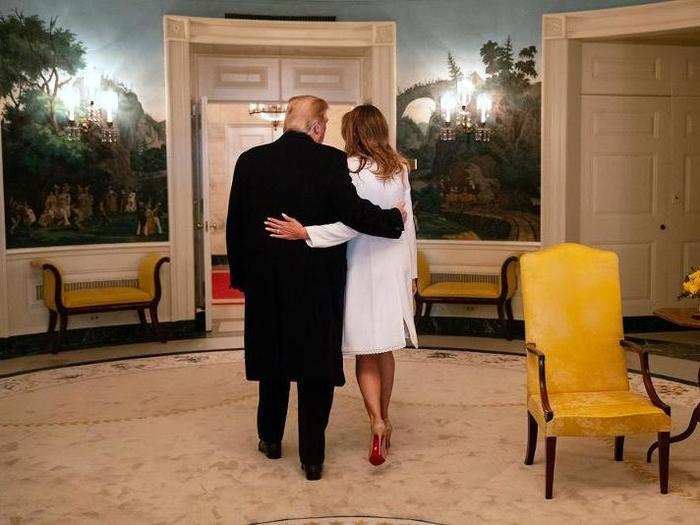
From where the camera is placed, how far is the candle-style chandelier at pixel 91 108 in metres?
7.81

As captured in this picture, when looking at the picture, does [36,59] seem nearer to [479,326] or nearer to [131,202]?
[131,202]

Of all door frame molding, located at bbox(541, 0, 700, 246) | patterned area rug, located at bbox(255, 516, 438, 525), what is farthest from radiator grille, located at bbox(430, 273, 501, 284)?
patterned area rug, located at bbox(255, 516, 438, 525)

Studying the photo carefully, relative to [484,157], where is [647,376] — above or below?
below

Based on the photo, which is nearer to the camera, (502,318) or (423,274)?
(502,318)

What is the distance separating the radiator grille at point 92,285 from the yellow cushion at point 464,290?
270 centimetres

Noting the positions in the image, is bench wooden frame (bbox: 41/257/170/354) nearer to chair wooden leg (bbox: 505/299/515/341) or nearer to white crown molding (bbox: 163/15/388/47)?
white crown molding (bbox: 163/15/388/47)

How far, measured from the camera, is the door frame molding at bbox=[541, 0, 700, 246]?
25.4 feet

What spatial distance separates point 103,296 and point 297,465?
3887 millimetres

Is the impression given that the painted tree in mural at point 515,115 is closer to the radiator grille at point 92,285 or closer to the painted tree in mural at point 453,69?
the painted tree in mural at point 453,69

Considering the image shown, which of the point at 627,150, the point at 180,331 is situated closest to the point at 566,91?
the point at 627,150

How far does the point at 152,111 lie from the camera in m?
8.16

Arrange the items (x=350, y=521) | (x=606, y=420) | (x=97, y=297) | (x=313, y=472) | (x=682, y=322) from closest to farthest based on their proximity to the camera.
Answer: (x=350, y=521) < (x=606, y=420) < (x=313, y=472) < (x=682, y=322) < (x=97, y=297)

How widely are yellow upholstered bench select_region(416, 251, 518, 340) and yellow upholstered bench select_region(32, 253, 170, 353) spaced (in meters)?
2.35

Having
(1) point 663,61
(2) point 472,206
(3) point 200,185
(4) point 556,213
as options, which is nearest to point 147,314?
(3) point 200,185
